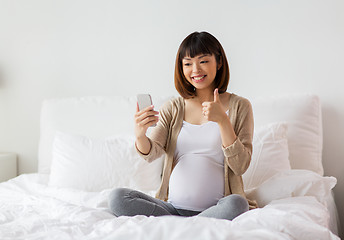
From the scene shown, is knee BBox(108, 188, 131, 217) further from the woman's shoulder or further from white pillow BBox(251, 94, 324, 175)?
white pillow BBox(251, 94, 324, 175)

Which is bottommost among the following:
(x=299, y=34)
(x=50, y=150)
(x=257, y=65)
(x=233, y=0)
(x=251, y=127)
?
(x=50, y=150)

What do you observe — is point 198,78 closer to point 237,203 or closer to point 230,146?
point 230,146

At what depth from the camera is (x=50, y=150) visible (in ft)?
8.00

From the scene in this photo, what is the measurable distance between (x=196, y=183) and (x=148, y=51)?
117cm

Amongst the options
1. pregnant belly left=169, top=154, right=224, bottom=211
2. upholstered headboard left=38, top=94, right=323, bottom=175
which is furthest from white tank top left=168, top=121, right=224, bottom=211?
upholstered headboard left=38, top=94, right=323, bottom=175

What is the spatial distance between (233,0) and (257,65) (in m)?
0.37

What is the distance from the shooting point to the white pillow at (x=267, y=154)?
1888 millimetres

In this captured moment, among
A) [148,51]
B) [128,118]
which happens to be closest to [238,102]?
[128,118]

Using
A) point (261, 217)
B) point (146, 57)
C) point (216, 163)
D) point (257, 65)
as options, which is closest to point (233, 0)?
point (257, 65)

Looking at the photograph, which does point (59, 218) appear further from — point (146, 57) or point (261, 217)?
point (146, 57)

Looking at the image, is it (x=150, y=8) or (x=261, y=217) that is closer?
(x=261, y=217)

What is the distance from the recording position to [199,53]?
5.24 feet

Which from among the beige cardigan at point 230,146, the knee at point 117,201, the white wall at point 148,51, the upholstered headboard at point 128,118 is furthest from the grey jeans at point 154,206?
the white wall at point 148,51

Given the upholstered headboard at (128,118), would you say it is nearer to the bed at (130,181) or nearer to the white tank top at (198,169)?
the bed at (130,181)
